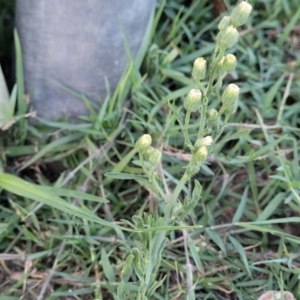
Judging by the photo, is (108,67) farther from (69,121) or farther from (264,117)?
(264,117)

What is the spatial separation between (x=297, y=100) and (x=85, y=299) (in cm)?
76

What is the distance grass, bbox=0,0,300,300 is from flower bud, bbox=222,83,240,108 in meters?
0.27

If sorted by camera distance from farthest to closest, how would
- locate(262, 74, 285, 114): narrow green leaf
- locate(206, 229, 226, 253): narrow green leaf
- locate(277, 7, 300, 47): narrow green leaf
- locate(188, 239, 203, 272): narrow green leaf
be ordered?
1. locate(277, 7, 300, 47): narrow green leaf
2. locate(262, 74, 285, 114): narrow green leaf
3. locate(206, 229, 226, 253): narrow green leaf
4. locate(188, 239, 203, 272): narrow green leaf

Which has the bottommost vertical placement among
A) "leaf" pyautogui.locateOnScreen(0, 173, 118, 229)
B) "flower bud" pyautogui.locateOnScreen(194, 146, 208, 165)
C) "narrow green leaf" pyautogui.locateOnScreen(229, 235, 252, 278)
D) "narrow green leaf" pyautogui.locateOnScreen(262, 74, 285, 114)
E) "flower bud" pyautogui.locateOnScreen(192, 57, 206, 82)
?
"narrow green leaf" pyautogui.locateOnScreen(229, 235, 252, 278)

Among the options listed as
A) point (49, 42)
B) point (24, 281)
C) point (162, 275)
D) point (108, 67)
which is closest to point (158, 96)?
point (108, 67)

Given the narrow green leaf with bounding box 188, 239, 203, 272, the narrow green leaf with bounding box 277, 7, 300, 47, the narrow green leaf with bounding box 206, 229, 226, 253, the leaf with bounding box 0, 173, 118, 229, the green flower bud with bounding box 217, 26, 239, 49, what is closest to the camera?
the green flower bud with bounding box 217, 26, 239, 49

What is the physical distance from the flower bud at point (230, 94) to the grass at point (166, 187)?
0.27 meters

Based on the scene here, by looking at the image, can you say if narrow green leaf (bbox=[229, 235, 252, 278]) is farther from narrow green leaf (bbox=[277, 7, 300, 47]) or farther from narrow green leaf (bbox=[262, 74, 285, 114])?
narrow green leaf (bbox=[277, 7, 300, 47])

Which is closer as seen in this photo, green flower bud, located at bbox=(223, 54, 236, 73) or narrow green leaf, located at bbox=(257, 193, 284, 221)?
green flower bud, located at bbox=(223, 54, 236, 73)

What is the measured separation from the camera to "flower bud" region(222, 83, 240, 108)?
852 mm

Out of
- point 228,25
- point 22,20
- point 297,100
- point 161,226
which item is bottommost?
point 297,100

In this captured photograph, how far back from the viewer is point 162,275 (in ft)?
4.08

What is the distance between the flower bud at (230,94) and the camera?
85cm

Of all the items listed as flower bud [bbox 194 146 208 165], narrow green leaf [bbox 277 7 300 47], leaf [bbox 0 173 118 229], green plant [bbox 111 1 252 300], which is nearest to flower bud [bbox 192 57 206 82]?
green plant [bbox 111 1 252 300]
